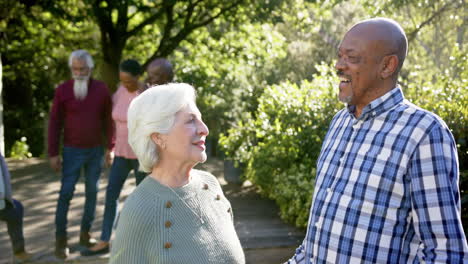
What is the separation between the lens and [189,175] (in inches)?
107

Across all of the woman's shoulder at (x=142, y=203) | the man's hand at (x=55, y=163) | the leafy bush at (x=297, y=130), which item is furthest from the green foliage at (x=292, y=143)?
the woman's shoulder at (x=142, y=203)

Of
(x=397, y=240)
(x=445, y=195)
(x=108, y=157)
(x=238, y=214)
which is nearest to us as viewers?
(x=445, y=195)

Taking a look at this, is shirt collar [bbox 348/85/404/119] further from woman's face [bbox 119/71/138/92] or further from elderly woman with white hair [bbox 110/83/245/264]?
woman's face [bbox 119/71/138/92]

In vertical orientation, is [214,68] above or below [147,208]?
above

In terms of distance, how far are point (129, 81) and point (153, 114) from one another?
2.89m

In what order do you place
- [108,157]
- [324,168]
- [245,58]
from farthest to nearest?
1. [245,58]
2. [108,157]
3. [324,168]

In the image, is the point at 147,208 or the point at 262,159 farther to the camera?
the point at 262,159

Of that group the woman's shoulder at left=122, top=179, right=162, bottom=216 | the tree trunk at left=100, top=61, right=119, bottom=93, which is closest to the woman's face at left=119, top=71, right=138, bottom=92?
the woman's shoulder at left=122, top=179, right=162, bottom=216

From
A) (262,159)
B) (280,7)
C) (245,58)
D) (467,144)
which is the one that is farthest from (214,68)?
(467,144)

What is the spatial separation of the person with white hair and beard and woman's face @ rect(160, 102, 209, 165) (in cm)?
306

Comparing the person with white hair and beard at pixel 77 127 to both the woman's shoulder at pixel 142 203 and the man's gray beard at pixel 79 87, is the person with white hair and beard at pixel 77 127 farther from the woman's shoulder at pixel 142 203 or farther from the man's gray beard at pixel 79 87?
the woman's shoulder at pixel 142 203

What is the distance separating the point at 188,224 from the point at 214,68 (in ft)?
41.5

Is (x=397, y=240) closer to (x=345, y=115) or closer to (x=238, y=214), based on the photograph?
(x=345, y=115)

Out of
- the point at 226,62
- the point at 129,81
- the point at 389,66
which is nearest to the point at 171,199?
the point at 389,66
